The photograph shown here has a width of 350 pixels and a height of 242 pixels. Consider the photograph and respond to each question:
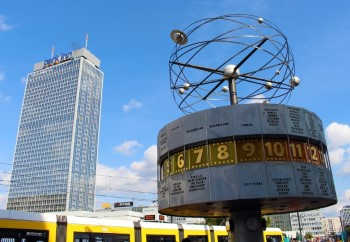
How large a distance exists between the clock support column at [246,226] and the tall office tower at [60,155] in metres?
174

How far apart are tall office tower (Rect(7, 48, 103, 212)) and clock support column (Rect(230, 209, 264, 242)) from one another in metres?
174

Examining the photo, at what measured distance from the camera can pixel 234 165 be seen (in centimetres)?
1234

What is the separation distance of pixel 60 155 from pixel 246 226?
18242 cm

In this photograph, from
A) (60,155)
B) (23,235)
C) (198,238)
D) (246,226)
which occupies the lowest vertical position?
(198,238)

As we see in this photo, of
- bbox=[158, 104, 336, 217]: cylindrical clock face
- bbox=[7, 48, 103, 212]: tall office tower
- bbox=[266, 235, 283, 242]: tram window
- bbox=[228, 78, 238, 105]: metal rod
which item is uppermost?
bbox=[7, 48, 103, 212]: tall office tower

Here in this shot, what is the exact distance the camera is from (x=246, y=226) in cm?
1384

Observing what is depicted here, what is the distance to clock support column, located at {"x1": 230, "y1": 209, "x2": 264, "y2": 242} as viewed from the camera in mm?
13641

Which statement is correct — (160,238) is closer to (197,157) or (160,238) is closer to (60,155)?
(197,157)

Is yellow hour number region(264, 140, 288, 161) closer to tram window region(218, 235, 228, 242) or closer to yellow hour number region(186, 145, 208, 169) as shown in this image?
yellow hour number region(186, 145, 208, 169)

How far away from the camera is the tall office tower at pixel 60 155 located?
598 feet

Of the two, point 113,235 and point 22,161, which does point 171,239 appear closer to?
point 113,235

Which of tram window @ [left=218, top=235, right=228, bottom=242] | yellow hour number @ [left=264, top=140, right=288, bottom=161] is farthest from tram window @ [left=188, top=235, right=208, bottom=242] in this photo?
yellow hour number @ [left=264, top=140, right=288, bottom=161]

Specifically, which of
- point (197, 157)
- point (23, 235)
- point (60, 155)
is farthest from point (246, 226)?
point (60, 155)

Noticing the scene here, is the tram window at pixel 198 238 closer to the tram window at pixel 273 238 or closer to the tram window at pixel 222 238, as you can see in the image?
the tram window at pixel 222 238
